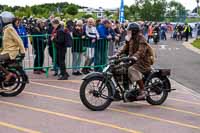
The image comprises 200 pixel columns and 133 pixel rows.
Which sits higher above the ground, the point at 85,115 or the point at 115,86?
the point at 115,86

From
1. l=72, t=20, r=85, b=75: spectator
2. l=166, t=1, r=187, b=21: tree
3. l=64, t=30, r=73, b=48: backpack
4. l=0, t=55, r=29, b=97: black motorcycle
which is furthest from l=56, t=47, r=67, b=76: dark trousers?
l=166, t=1, r=187, b=21: tree

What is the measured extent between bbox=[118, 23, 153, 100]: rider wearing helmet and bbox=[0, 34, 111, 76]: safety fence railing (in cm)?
397

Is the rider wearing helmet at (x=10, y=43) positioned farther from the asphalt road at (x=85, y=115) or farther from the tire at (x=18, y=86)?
the asphalt road at (x=85, y=115)

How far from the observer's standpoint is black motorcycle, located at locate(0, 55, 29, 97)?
385 inches

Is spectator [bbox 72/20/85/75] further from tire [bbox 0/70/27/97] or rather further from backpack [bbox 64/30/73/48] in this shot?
tire [bbox 0/70/27/97]

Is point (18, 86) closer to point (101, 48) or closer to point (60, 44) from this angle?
point (60, 44)

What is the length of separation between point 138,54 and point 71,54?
509 cm

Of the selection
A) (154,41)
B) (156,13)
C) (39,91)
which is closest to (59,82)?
(39,91)

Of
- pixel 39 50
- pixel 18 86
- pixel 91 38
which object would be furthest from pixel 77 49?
pixel 18 86

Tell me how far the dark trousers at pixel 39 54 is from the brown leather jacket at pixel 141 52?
4.55m

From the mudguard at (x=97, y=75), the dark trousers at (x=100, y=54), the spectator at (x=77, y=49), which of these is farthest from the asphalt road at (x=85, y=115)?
the dark trousers at (x=100, y=54)

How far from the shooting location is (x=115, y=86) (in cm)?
897

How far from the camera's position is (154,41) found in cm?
3681

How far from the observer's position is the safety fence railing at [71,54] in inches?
523
